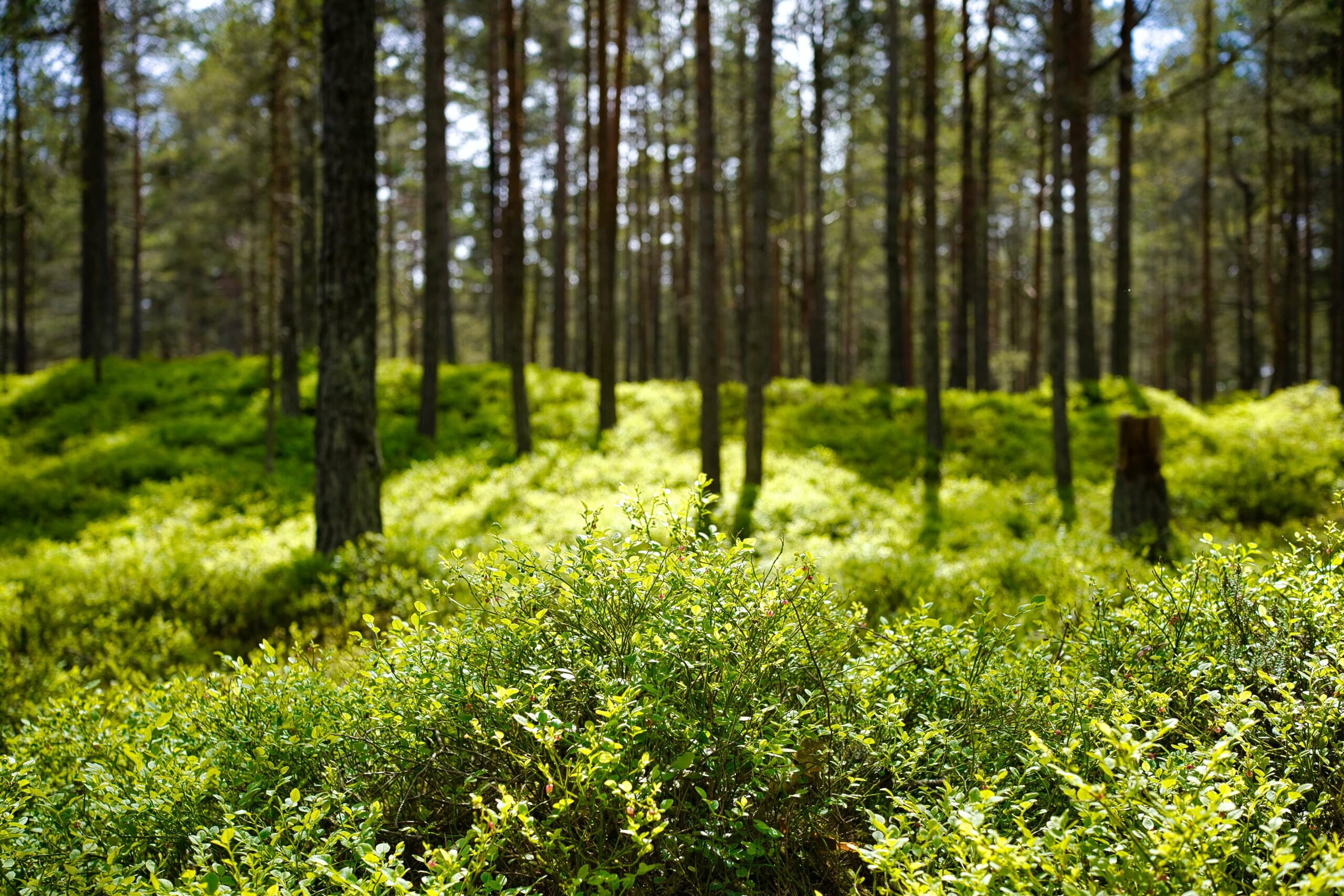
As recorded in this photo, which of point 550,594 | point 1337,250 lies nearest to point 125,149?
point 550,594

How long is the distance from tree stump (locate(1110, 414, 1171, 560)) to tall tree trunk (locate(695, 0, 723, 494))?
14.8 feet

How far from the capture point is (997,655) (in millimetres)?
3234

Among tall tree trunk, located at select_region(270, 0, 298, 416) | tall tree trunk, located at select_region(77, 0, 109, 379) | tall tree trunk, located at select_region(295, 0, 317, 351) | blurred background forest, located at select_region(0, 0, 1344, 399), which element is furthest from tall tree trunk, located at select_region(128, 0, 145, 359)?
tall tree trunk, located at select_region(270, 0, 298, 416)

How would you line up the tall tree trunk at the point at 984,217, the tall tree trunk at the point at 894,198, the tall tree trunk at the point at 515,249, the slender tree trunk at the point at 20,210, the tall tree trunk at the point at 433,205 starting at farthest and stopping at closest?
the tall tree trunk at the point at 984,217 → the tall tree trunk at the point at 894,198 → the tall tree trunk at the point at 515,249 → the tall tree trunk at the point at 433,205 → the slender tree trunk at the point at 20,210

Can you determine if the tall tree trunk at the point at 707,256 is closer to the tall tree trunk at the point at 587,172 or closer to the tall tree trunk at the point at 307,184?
the tall tree trunk at the point at 587,172

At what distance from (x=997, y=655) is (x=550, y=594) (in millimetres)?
1803

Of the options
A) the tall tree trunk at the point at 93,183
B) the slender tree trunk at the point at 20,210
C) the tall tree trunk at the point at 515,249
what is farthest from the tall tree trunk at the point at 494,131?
the slender tree trunk at the point at 20,210

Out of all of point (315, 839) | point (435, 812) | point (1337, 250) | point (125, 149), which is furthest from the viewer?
point (125, 149)

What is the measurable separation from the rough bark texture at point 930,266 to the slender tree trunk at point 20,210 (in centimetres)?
1225

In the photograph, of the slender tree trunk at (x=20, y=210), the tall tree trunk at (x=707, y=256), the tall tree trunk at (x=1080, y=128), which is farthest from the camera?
the tall tree trunk at (x=1080, y=128)

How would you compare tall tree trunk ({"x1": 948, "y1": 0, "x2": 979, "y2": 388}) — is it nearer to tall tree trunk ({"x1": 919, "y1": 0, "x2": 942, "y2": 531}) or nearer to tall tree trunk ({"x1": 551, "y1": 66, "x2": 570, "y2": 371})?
tall tree trunk ({"x1": 919, "y1": 0, "x2": 942, "y2": 531})

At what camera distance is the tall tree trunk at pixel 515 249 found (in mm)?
13289

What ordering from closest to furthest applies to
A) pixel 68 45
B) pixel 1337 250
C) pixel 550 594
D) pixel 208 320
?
pixel 550 594 < pixel 68 45 < pixel 1337 250 < pixel 208 320

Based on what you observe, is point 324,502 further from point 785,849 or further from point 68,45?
point 68,45
